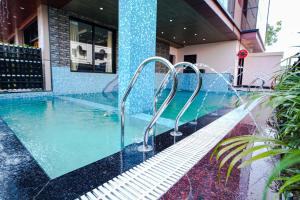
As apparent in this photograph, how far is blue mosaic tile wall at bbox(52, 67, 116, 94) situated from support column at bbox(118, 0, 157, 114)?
409 cm

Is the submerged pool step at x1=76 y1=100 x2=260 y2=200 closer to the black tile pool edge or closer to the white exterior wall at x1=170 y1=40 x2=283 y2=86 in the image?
the black tile pool edge

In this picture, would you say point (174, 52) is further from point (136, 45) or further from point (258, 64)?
point (136, 45)

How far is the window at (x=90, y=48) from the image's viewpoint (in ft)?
22.4

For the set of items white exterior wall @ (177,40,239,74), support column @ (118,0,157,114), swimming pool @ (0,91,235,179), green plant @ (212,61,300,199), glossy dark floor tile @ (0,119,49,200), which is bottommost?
swimming pool @ (0,91,235,179)

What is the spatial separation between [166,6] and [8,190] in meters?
6.10

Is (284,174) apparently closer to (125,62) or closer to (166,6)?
(125,62)

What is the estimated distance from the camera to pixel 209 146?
5.29 ft

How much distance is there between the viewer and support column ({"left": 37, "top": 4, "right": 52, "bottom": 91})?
5.72 m

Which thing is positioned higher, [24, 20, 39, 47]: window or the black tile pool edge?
[24, 20, 39, 47]: window

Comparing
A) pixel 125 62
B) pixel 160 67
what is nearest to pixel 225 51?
pixel 160 67

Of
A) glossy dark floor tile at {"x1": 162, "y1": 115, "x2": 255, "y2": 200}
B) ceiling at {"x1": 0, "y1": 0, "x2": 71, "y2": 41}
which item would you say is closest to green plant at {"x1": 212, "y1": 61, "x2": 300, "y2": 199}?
glossy dark floor tile at {"x1": 162, "y1": 115, "x2": 255, "y2": 200}

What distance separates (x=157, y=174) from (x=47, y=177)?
0.74 meters

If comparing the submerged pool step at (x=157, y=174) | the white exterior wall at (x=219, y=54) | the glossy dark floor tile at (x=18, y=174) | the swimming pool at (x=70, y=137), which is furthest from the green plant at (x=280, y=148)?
the white exterior wall at (x=219, y=54)

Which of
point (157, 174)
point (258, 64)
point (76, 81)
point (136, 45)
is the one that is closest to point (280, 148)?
point (157, 174)
